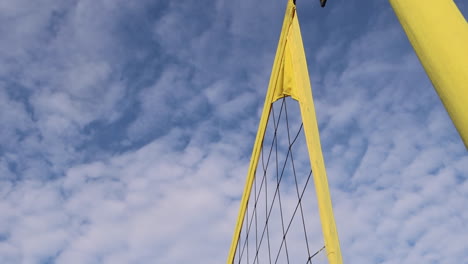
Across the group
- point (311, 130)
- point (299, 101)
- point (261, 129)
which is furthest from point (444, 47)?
point (261, 129)

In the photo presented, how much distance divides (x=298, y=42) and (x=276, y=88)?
54cm

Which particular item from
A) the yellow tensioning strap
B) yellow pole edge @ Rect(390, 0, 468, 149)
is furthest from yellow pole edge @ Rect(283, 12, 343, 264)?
yellow pole edge @ Rect(390, 0, 468, 149)

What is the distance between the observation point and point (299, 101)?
3.46 m

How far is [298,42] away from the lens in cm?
367

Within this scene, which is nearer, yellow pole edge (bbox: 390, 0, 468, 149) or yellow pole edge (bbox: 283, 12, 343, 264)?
yellow pole edge (bbox: 390, 0, 468, 149)

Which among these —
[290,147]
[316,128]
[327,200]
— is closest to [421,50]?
[327,200]

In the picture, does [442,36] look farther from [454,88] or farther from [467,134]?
[467,134]

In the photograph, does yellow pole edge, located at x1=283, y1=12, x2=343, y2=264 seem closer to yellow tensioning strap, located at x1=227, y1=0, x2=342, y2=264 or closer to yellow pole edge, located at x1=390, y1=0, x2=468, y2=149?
yellow tensioning strap, located at x1=227, y1=0, x2=342, y2=264

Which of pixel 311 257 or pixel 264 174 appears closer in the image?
pixel 311 257

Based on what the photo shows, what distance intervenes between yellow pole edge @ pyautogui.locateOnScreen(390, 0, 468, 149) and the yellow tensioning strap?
1.87 m

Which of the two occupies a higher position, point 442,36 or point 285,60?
point 285,60

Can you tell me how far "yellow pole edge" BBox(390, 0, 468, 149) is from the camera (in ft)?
2.79

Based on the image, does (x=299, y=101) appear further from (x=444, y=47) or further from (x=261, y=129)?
(x=444, y=47)

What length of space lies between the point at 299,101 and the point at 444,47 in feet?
8.41
